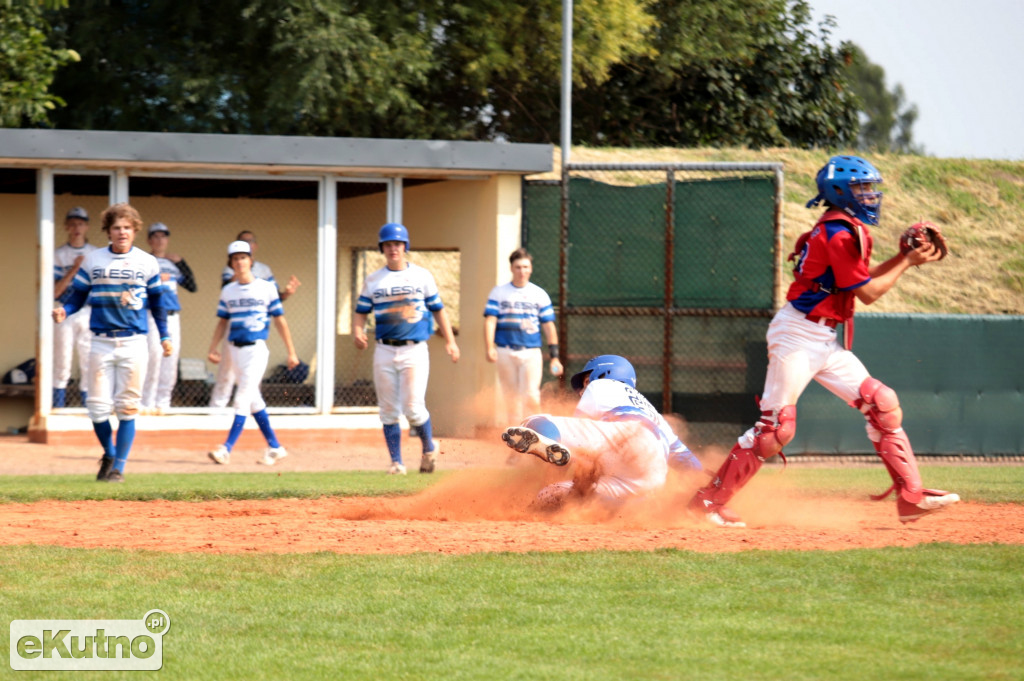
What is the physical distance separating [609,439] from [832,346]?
1.44 meters

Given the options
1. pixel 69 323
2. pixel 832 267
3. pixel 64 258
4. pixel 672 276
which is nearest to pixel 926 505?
pixel 832 267

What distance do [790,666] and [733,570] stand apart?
1.61 meters

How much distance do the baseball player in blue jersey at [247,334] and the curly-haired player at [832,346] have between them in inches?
228

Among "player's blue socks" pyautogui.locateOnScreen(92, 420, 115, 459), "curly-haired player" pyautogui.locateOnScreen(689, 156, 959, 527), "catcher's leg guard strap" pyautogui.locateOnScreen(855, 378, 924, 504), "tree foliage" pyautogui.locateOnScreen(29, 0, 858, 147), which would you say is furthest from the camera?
"tree foliage" pyautogui.locateOnScreen(29, 0, 858, 147)

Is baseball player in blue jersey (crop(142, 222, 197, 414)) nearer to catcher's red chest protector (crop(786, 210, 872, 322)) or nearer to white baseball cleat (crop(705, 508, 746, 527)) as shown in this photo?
white baseball cleat (crop(705, 508, 746, 527))

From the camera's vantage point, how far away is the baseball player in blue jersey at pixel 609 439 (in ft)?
22.1

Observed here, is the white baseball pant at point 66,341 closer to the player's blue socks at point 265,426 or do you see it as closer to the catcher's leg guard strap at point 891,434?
the player's blue socks at point 265,426

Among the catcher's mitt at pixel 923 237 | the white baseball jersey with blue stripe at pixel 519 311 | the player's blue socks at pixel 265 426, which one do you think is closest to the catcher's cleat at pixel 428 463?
the player's blue socks at pixel 265 426

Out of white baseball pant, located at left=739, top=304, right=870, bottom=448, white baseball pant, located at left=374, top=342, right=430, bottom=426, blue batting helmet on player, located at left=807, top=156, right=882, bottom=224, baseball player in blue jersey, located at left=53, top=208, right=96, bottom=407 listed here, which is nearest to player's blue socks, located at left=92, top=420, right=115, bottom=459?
white baseball pant, located at left=374, top=342, right=430, bottom=426

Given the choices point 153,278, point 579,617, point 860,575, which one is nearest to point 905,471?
point 860,575

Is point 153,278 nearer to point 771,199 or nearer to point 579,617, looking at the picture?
point 579,617

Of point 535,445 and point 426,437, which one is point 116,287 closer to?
point 426,437

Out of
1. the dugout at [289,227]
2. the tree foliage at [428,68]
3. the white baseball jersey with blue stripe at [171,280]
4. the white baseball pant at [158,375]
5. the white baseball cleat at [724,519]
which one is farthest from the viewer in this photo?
the tree foliage at [428,68]

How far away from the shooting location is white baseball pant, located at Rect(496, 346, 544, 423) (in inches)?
497
